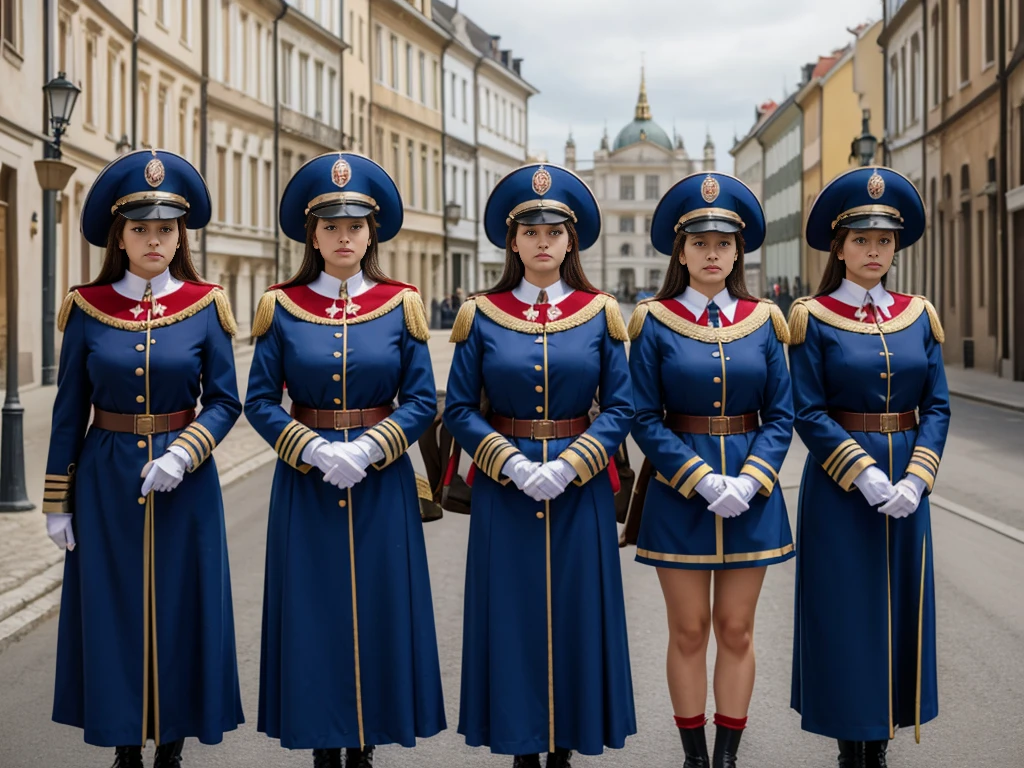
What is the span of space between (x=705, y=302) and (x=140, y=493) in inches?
82.5

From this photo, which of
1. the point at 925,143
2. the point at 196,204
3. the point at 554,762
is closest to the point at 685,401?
the point at 554,762

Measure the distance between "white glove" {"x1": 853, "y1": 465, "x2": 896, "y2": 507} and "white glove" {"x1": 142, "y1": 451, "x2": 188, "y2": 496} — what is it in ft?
7.65

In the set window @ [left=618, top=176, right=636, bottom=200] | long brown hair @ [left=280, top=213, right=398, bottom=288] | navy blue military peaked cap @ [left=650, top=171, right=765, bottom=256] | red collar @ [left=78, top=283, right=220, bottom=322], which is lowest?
red collar @ [left=78, top=283, right=220, bottom=322]

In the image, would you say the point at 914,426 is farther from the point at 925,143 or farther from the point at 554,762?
the point at 925,143

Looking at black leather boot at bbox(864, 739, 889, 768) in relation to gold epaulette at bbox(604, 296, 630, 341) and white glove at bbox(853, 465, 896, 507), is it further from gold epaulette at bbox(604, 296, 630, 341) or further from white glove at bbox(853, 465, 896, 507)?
gold epaulette at bbox(604, 296, 630, 341)

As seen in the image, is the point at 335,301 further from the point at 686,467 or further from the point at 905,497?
the point at 905,497

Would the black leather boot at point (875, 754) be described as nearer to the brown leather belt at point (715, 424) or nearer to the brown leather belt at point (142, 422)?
the brown leather belt at point (715, 424)

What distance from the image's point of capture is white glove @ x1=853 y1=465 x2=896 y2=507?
17.4 feet

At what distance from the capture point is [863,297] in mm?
5566

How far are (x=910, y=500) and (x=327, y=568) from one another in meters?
2.03

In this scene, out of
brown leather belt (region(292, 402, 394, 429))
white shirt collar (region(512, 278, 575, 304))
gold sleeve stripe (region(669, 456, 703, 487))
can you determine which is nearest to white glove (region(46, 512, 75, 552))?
brown leather belt (region(292, 402, 394, 429))

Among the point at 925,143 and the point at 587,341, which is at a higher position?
the point at 925,143

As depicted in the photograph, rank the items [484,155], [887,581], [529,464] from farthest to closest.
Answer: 1. [484,155]
2. [887,581]
3. [529,464]

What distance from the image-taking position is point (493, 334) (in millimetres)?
5375
